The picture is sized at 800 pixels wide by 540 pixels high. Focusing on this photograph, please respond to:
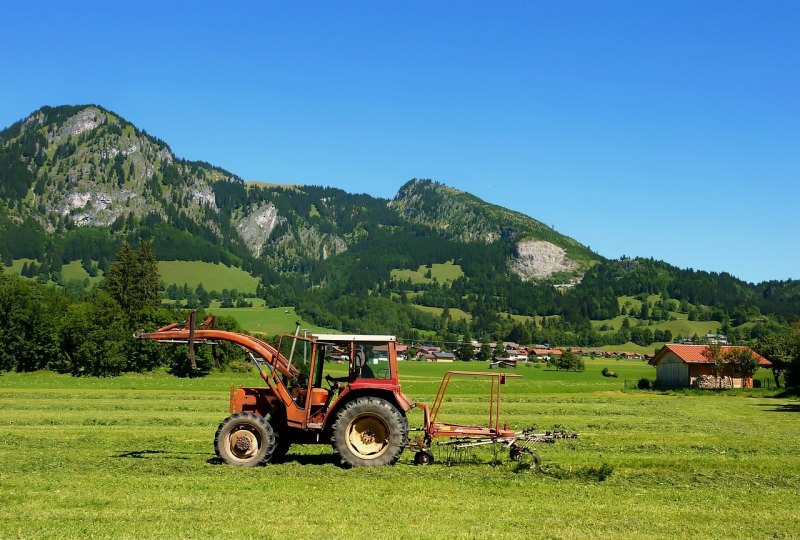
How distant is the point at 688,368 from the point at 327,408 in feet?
210

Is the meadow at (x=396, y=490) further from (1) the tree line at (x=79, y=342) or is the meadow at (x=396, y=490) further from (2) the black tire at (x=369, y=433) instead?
(1) the tree line at (x=79, y=342)

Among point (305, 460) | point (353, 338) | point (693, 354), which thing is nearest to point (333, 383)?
point (353, 338)

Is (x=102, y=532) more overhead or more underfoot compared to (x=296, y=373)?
more underfoot

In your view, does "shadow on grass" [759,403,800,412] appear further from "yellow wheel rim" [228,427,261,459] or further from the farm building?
"yellow wheel rim" [228,427,261,459]

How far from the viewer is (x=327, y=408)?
18250 millimetres

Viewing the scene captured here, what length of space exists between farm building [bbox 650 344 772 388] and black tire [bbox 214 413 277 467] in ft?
207

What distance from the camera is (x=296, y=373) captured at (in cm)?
1862

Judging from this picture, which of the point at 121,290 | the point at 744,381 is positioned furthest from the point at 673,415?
the point at 121,290

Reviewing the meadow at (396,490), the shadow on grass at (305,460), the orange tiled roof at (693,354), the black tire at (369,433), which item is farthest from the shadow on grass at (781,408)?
the black tire at (369,433)

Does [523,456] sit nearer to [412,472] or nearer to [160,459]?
[412,472]

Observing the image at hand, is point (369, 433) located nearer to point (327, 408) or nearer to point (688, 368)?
point (327, 408)

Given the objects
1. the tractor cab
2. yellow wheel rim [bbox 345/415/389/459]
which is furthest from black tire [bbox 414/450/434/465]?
the tractor cab

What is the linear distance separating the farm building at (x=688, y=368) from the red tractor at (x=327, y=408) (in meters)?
60.7

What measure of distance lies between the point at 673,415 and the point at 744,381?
42.8 metres
